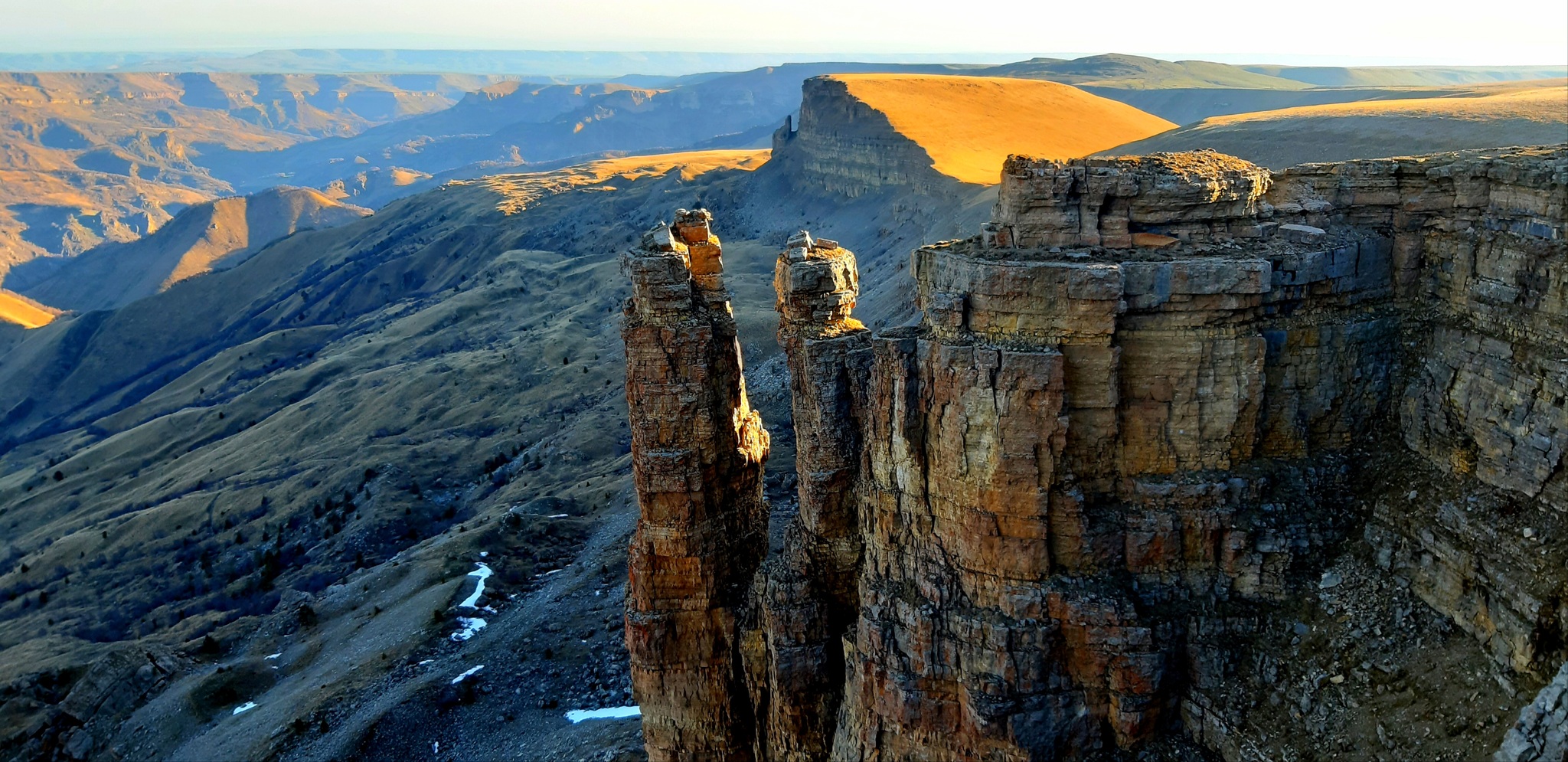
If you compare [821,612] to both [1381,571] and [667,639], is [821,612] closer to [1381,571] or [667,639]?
[667,639]

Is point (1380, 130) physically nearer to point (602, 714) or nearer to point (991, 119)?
point (991, 119)

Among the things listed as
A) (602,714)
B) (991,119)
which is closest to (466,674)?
(602,714)

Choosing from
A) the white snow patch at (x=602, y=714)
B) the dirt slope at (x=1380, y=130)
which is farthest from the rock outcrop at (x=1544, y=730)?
the dirt slope at (x=1380, y=130)

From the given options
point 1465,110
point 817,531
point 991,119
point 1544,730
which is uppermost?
point 991,119

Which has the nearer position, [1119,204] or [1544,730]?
[1544,730]

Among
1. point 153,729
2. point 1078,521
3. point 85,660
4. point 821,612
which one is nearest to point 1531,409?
point 1078,521

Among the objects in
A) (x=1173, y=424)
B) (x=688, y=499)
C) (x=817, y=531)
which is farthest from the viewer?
(x=688, y=499)
